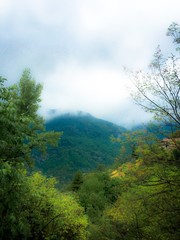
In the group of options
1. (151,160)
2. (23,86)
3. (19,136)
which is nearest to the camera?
(19,136)

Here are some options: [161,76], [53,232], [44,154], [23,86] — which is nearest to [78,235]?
[53,232]

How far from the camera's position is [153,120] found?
926 cm

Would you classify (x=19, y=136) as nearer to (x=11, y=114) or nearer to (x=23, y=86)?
(x=11, y=114)

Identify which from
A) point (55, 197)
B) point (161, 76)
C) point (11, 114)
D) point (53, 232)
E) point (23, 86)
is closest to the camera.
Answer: point (11, 114)

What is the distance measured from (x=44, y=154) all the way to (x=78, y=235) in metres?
11.1

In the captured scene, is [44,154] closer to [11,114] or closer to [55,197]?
[55,197]

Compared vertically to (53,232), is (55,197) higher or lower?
higher

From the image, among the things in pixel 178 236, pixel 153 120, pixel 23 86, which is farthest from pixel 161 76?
pixel 23 86

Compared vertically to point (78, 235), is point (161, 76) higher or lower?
higher

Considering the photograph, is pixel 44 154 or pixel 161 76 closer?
pixel 161 76

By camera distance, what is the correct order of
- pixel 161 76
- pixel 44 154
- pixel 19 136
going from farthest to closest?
1. pixel 44 154
2. pixel 161 76
3. pixel 19 136

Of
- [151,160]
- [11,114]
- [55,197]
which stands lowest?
[55,197]

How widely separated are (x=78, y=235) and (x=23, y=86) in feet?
50.4

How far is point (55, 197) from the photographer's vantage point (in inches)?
899
